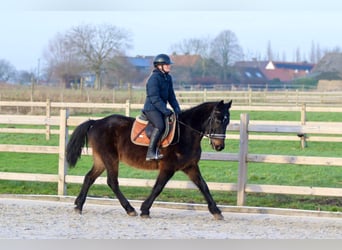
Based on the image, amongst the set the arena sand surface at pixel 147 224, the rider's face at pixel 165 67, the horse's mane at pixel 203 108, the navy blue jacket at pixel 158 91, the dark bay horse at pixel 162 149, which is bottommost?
the arena sand surface at pixel 147 224

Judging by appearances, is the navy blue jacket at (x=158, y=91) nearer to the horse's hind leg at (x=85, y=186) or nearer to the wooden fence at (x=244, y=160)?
the horse's hind leg at (x=85, y=186)

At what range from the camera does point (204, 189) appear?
326 inches

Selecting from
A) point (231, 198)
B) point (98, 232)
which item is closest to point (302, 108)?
point (231, 198)

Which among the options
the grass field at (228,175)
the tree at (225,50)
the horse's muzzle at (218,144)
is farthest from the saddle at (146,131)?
the tree at (225,50)

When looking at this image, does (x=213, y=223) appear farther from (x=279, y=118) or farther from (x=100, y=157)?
(x=279, y=118)

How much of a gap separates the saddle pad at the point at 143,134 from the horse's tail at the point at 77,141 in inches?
29.9

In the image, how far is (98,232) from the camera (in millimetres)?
7062

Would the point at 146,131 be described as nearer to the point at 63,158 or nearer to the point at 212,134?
the point at 212,134

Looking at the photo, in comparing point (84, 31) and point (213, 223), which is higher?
point (84, 31)

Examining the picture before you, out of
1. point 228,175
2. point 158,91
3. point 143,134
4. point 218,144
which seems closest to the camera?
point 218,144

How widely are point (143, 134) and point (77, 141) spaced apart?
1.08 metres

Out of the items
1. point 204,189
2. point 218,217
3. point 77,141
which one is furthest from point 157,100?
point 218,217

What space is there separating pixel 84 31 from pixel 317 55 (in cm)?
9998

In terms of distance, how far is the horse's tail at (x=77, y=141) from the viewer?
346 inches
